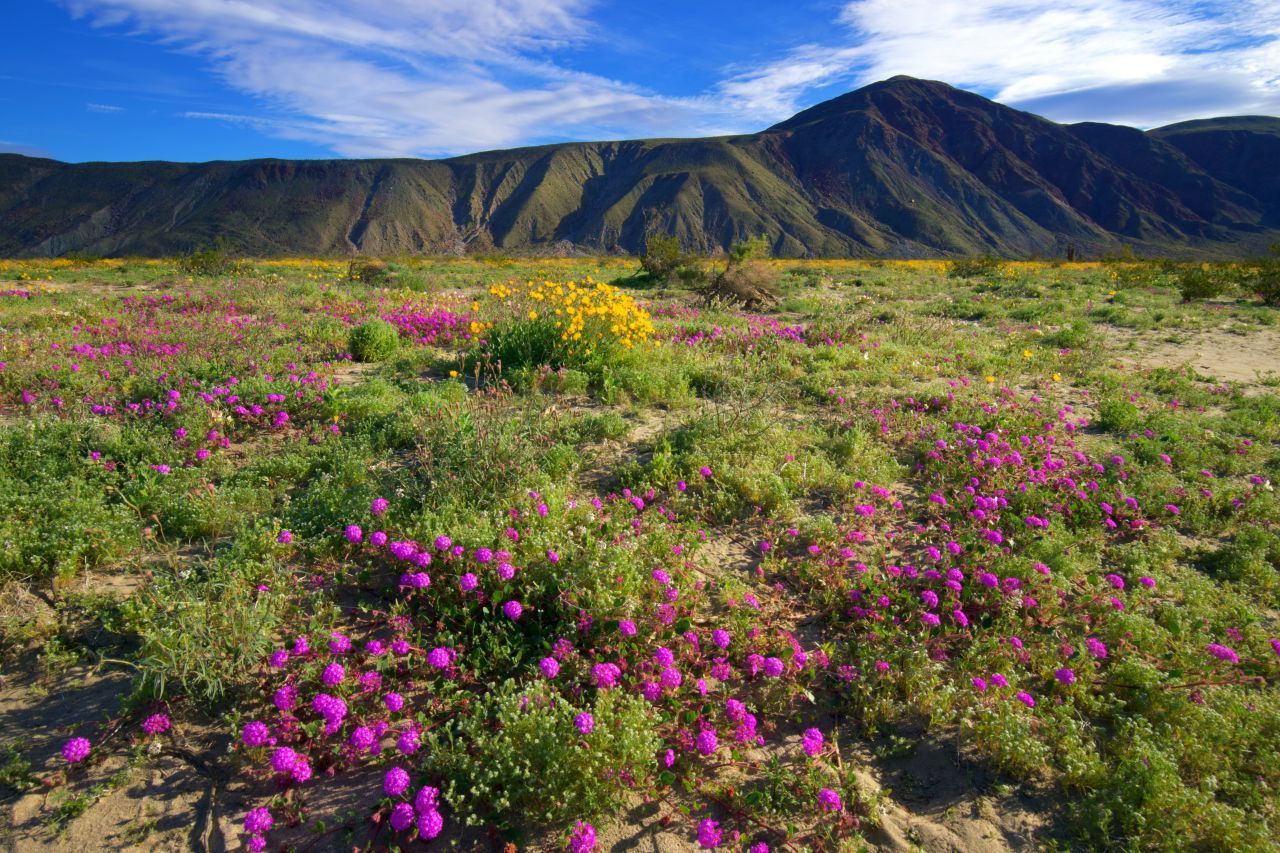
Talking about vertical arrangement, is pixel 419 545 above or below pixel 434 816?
above

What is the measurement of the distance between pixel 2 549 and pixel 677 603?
3.71 metres

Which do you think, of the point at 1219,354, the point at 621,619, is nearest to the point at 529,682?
the point at 621,619

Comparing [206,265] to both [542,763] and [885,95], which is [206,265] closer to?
[542,763]

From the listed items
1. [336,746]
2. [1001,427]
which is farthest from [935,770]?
[1001,427]

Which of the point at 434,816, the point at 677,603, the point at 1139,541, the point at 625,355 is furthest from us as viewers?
the point at 625,355

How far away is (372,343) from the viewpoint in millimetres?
8172

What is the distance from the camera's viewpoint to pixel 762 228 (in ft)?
399

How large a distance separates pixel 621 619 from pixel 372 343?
6449mm

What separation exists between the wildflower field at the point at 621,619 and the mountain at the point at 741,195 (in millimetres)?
113482

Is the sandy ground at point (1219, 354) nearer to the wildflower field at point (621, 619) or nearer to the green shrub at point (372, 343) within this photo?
the wildflower field at point (621, 619)

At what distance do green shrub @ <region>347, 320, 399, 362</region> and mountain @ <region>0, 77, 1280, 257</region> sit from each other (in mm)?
110776

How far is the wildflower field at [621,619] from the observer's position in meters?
2.47

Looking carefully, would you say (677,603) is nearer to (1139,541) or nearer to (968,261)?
(1139,541)

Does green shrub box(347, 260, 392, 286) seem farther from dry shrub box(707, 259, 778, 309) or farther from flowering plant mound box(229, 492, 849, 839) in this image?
flowering plant mound box(229, 492, 849, 839)
